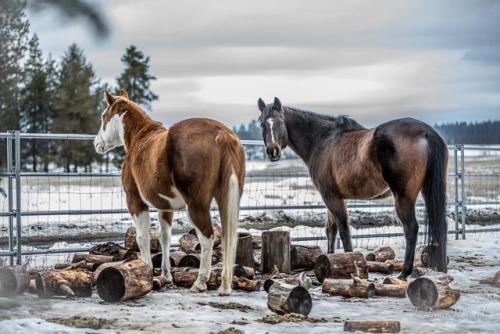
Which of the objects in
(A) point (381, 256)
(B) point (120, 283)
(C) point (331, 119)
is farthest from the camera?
(C) point (331, 119)

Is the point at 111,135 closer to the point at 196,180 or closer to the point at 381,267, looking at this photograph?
the point at 196,180

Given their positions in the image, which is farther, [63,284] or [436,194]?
[436,194]

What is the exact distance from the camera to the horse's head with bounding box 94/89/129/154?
21.6ft

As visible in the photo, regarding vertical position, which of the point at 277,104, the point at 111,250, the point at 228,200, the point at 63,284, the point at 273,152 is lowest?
the point at 63,284

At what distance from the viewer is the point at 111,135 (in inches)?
265

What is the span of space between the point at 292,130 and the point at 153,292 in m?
2.93

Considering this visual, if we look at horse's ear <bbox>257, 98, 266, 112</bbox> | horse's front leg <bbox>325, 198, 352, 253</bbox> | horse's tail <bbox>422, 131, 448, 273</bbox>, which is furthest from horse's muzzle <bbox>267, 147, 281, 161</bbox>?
horse's tail <bbox>422, 131, 448, 273</bbox>

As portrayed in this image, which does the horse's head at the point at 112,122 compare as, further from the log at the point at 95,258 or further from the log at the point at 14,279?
the log at the point at 14,279

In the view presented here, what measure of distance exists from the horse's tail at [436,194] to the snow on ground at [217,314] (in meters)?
0.53

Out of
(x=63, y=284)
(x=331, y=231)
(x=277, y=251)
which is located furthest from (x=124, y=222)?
(x=63, y=284)

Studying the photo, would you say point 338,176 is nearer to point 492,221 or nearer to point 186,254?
point 186,254

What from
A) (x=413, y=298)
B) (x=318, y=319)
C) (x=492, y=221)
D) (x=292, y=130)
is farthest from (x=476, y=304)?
(x=492, y=221)

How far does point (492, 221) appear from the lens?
14.8m

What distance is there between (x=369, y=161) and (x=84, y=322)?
3.44 meters
